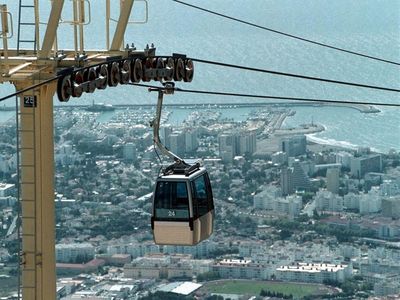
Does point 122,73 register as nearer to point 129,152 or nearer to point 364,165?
point 129,152

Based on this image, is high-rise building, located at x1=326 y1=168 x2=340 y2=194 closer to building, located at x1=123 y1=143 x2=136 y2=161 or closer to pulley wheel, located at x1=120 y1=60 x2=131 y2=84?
building, located at x1=123 y1=143 x2=136 y2=161

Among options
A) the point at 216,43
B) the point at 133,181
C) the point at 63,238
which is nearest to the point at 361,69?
the point at 216,43

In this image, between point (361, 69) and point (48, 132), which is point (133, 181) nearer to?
point (361, 69)

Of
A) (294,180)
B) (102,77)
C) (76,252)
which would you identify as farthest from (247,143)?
(102,77)

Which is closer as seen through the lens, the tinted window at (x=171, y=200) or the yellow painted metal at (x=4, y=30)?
the yellow painted metal at (x=4, y=30)

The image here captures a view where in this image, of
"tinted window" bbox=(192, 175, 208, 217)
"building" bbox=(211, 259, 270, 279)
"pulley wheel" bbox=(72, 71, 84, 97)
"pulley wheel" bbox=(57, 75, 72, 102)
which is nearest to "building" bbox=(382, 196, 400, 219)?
"building" bbox=(211, 259, 270, 279)

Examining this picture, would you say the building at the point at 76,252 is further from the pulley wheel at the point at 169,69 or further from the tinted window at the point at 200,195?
the pulley wheel at the point at 169,69

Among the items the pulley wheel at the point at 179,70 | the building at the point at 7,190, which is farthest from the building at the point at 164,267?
the pulley wheel at the point at 179,70
